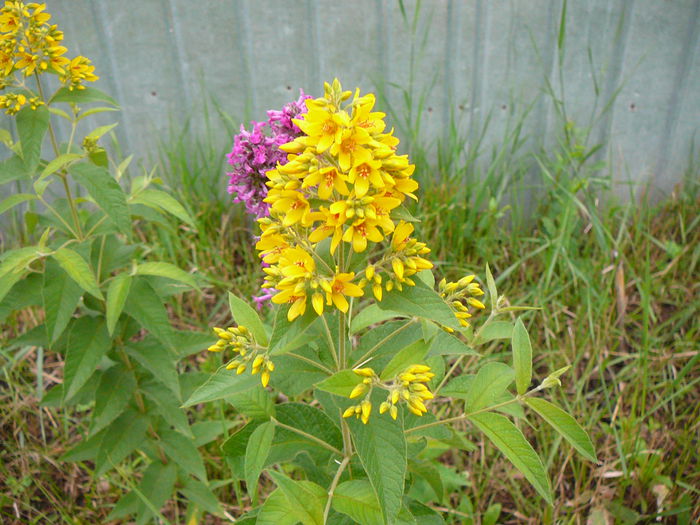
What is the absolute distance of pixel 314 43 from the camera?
306 centimetres

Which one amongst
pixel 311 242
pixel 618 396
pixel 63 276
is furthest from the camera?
pixel 618 396

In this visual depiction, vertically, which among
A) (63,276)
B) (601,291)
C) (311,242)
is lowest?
(601,291)

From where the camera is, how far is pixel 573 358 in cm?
263

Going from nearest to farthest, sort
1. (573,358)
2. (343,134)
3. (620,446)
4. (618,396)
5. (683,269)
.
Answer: (343,134) < (620,446) < (618,396) < (573,358) < (683,269)

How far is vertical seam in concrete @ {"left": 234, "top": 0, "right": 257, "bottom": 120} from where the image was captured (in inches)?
118

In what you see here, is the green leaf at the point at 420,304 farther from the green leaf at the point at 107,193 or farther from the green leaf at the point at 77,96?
the green leaf at the point at 77,96

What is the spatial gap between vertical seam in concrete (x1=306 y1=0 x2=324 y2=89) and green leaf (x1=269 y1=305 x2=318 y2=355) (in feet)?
7.30

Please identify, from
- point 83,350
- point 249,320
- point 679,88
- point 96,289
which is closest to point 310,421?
point 249,320

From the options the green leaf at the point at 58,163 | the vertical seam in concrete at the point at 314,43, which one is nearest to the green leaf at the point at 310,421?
the green leaf at the point at 58,163

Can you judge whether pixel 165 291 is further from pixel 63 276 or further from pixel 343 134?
pixel 343 134

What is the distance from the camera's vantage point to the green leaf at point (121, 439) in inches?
77.0

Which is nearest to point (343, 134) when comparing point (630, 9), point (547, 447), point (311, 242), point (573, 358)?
point (311, 242)

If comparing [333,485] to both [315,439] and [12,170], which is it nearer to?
[315,439]

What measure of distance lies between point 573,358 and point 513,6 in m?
1.74
